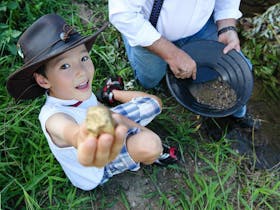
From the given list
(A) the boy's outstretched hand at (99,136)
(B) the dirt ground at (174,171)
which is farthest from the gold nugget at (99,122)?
(B) the dirt ground at (174,171)

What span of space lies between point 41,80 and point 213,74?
1198 millimetres

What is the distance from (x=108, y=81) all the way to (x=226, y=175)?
2.95ft

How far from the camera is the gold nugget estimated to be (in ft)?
4.28

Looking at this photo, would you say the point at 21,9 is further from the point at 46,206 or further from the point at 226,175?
the point at 226,175

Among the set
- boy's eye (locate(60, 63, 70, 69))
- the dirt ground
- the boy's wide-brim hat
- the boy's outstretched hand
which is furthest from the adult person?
the boy's outstretched hand

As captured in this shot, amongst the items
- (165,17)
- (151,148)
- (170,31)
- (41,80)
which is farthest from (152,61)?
A: (41,80)

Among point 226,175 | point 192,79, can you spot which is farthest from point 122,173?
point 192,79

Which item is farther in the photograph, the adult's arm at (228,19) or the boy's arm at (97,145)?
the adult's arm at (228,19)

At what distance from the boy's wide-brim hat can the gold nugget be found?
0.51 metres

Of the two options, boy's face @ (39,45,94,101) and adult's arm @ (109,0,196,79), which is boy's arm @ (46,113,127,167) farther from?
adult's arm @ (109,0,196,79)

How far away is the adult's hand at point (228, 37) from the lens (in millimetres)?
2480

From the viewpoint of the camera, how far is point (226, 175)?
235 cm

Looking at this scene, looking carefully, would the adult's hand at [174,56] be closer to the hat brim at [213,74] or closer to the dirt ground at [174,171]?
the hat brim at [213,74]

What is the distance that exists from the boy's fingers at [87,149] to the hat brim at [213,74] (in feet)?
3.54
